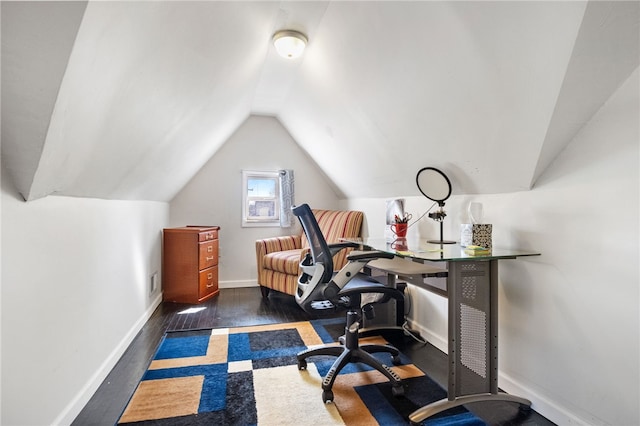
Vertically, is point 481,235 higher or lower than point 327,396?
higher

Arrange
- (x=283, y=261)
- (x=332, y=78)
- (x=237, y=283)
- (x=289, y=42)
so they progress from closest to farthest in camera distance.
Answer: (x=289, y=42), (x=332, y=78), (x=283, y=261), (x=237, y=283)

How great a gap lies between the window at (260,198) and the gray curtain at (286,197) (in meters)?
0.13

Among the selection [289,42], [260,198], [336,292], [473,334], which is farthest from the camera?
[260,198]

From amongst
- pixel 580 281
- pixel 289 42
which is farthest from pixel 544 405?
pixel 289 42

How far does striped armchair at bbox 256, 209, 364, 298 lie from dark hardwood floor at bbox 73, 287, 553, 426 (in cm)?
22

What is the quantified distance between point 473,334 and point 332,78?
2.03 metres

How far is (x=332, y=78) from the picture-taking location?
2.58 m

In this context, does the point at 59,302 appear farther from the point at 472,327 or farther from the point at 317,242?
the point at 472,327

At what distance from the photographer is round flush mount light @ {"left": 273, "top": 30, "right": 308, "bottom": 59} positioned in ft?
7.62

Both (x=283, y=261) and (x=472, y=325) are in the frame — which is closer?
(x=472, y=325)

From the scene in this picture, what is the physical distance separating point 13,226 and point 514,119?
2.13m

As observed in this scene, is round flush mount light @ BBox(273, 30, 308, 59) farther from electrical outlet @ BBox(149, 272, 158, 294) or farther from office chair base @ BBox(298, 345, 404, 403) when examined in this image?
electrical outlet @ BBox(149, 272, 158, 294)

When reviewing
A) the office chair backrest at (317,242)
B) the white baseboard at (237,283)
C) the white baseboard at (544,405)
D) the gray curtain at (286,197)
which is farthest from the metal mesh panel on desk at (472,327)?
the white baseboard at (237,283)

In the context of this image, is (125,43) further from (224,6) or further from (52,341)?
(52,341)
